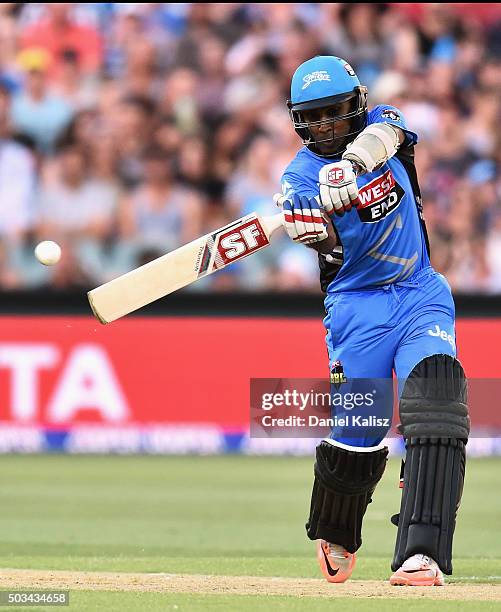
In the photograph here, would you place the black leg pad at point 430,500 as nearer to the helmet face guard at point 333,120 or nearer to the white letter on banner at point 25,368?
the helmet face guard at point 333,120

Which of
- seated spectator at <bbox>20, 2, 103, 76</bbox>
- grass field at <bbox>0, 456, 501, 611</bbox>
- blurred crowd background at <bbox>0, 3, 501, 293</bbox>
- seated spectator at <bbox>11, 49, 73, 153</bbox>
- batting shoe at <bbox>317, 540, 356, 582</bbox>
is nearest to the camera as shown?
grass field at <bbox>0, 456, 501, 611</bbox>

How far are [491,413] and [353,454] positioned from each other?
581cm

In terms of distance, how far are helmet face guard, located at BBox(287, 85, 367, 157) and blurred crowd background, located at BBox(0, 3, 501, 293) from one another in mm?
6477

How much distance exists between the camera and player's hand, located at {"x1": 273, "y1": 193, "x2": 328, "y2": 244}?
500 centimetres

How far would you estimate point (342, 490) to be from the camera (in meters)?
5.53

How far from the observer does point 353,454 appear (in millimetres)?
5422

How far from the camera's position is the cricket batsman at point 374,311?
16.3 feet

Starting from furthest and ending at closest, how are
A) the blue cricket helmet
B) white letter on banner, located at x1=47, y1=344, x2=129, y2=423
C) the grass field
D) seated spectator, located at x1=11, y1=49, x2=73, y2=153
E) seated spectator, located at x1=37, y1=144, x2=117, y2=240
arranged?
1. seated spectator, located at x1=11, y1=49, x2=73, y2=153
2. seated spectator, located at x1=37, y1=144, x2=117, y2=240
3. white letter on banner, located at x1=47, y1=344, x2=129, y2=423
4. the blue cricket helmet
5. the grass field

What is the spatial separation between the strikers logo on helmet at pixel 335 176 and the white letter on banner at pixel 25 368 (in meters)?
6.86

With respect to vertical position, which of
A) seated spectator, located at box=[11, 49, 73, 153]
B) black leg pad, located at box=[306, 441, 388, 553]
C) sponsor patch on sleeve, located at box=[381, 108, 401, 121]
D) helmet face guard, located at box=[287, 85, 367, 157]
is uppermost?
seated spectator, located at box=[11, 49, 73, 153]

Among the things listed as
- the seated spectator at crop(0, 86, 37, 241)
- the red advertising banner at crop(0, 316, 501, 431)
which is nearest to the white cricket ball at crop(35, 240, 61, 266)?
the red advertising banner at crop(0, 316, 501, 431)

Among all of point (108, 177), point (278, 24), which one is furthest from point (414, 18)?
point (108, 177)

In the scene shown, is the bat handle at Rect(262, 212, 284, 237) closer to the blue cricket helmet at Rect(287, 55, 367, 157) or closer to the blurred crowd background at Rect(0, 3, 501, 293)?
the blue cricket helmet at Rect(287, 55, 367, 157)

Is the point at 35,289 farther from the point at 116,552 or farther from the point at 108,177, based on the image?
the point at 116,552
